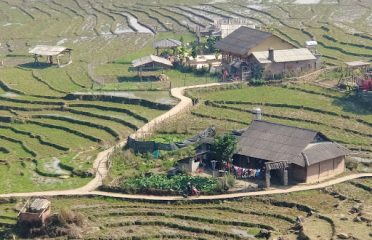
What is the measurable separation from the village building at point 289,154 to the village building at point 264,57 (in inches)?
669

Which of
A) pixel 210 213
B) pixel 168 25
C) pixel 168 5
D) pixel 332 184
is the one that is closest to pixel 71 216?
pixel 210 213

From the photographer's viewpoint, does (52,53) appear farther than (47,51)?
No

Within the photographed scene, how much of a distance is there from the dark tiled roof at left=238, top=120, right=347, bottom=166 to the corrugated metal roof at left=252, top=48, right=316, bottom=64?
16731 mm

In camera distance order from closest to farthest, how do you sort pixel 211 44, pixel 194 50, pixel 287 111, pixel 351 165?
1. pixel 351 165
2. pixel 287 111
3. pixel 194 50
4. pixel 211 44

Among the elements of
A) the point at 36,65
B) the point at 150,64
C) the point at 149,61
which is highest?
the point at 149,61

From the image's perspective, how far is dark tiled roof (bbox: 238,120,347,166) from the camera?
4578 centimetres

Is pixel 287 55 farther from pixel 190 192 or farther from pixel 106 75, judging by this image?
pixel 190 192

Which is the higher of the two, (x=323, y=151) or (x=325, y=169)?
(x=323, y=151)

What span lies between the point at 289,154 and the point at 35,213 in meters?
12.7

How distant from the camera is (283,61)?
64875 mm

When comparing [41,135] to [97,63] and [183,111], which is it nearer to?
[183,111]

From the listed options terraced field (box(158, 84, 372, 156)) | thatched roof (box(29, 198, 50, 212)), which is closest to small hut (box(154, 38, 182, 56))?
terraced field (box(158, 84, 372, 156))

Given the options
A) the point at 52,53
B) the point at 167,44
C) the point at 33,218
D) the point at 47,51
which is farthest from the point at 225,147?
the point at 47,51

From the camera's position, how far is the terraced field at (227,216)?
40062 millimetres
